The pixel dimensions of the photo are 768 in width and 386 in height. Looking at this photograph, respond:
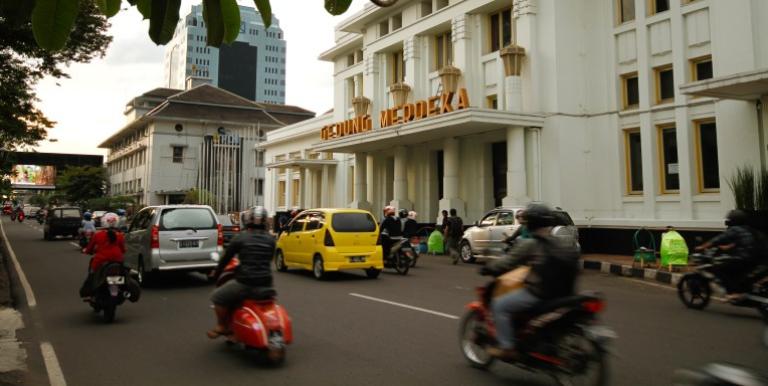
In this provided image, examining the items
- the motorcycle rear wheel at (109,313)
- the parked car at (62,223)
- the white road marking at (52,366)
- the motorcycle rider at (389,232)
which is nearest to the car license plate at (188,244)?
the motorcycle rear wheel at (109,313)

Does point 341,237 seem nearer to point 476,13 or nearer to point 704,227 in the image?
point 704,227

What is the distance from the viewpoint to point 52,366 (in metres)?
5.62

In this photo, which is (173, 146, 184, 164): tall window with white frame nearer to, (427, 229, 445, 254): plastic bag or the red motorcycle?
(427, 229, 445, 254): plastic bag

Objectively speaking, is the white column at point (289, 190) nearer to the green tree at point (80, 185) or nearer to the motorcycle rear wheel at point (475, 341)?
the green tree at point (80, 185)

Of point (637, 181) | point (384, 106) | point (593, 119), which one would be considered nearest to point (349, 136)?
point (384, 106)

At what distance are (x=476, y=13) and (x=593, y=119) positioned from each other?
6802 millimetres

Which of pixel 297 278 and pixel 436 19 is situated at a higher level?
pixel 436 19

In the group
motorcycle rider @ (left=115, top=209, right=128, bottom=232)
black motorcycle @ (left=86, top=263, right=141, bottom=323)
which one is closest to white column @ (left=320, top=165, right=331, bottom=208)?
motorcycle rider @ (left=115, top=209, right=128, bottom=232)

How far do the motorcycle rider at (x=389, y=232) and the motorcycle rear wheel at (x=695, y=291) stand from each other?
688 cm

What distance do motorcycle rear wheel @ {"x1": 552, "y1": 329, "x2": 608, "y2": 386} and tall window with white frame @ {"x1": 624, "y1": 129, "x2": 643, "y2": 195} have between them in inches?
657

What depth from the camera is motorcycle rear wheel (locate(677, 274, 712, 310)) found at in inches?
348

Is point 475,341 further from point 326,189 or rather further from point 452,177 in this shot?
point 326,189

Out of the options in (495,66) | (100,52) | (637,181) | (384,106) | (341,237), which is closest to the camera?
(341,237)

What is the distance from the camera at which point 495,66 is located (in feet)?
73.9
